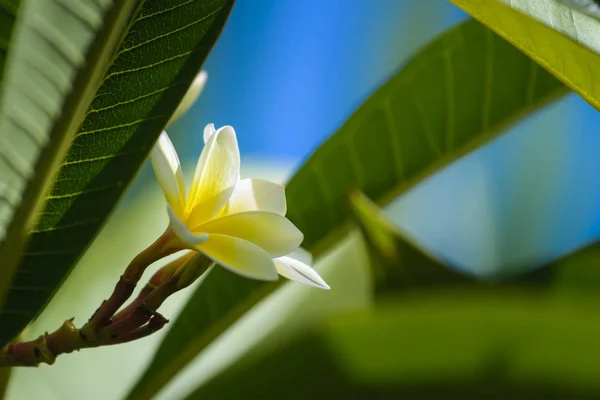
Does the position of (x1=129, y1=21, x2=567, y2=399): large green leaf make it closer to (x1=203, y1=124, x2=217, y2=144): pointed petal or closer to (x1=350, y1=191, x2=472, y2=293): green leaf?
(x1=350, y1=191, x2=472, y2=293): green leaf

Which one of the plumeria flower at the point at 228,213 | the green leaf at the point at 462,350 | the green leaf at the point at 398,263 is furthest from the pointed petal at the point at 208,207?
the green leaf at the point at 398,263

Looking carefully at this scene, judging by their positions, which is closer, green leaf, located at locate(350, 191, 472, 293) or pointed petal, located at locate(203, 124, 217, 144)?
pointed petal, located at locate(203, 124, 217, 144)

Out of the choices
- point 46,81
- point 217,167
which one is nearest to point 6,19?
point 46,81

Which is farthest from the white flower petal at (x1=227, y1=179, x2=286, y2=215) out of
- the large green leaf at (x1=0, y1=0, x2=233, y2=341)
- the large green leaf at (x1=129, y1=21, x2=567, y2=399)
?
the large green leaf at (x1=129, y1=21, x2=567, y2=399)

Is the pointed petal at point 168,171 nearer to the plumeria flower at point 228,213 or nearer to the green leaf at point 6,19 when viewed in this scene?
the plumeria flower at point 228,213

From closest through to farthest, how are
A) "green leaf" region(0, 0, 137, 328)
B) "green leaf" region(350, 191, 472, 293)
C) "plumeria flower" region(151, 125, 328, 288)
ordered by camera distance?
"green leaf" region(0, 0, 137, 328), "plumeria flower" region(151, 125, 328, 288), "green leaf" region(350, 191, 472, 293)

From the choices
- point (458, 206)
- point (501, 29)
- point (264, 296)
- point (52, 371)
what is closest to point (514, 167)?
point (458, 206)
